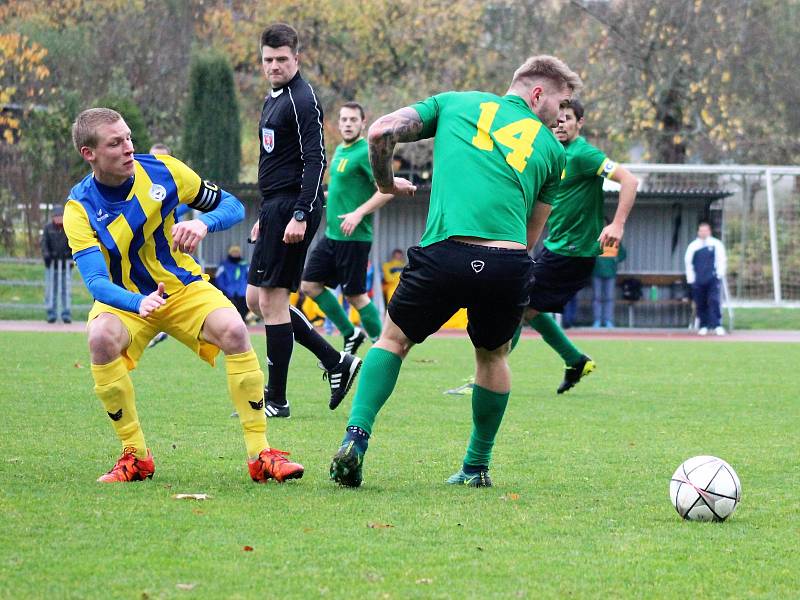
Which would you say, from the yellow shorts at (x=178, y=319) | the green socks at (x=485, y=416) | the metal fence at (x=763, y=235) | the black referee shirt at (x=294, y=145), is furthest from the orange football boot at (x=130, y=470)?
the metal fence at (x=763, y=235)

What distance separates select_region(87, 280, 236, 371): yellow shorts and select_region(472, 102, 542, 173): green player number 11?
1.47m

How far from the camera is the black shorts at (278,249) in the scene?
313 inches

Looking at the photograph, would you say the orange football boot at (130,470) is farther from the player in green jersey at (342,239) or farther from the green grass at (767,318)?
the green grass at (767,318)

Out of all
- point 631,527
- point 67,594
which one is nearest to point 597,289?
point 631,527

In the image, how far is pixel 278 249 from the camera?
314 inches

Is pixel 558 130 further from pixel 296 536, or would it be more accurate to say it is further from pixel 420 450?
pixel 296 536

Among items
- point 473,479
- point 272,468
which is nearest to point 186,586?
point 272,468

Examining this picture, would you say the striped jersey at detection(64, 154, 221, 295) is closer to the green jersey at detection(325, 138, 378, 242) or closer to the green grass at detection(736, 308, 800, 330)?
the green jersey at detection(325, 138, 378, 242)

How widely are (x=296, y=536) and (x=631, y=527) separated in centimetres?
131

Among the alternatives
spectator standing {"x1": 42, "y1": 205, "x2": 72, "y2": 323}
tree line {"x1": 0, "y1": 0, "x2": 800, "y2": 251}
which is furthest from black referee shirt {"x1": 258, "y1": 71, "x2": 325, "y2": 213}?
tree line {"x1": 0, "y1": 0, "x2": 800, "y2": 251}

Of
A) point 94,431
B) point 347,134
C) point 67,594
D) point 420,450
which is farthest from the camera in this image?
point 347,134

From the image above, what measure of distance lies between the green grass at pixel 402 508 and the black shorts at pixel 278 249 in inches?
37.6

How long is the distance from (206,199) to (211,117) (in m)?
22.4

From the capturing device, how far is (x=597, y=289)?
2262 cm
